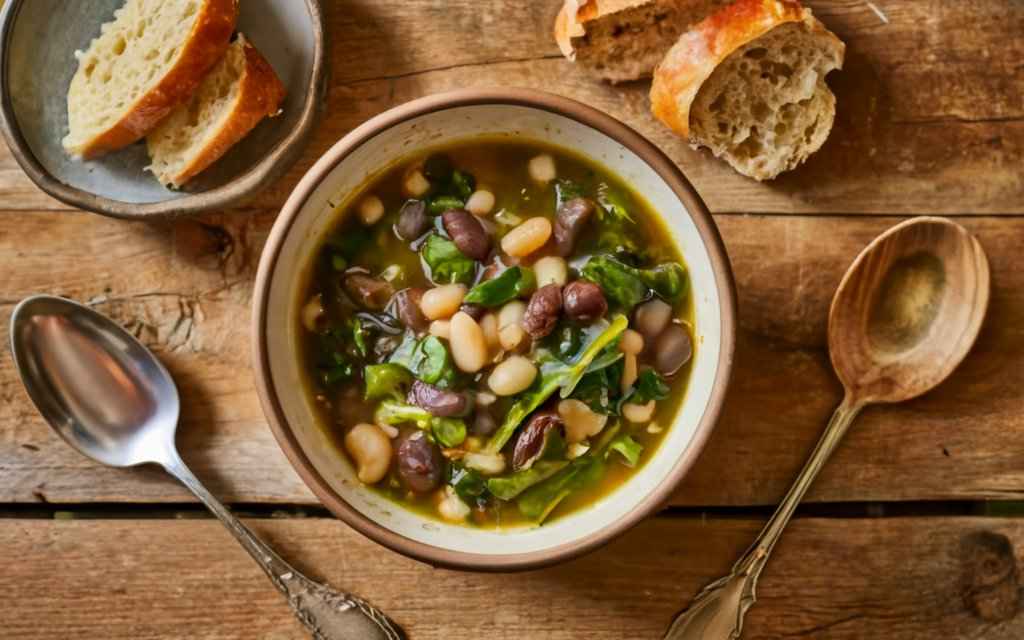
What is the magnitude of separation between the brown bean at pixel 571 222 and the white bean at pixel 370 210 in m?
0.33

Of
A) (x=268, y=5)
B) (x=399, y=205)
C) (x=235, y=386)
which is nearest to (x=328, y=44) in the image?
(x=268, y=5)

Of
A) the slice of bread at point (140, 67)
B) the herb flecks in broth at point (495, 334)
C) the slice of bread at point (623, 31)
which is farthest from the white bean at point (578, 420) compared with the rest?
the slice of bread at point (140, 67)

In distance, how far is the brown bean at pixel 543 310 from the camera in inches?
71.0

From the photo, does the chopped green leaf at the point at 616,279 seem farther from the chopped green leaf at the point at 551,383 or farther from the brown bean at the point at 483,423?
the brown bean at the point at 483,423

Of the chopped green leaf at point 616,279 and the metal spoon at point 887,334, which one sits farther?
the metal spoon at point 887,334

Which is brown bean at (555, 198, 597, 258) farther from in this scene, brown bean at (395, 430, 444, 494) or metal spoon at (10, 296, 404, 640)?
metal spoon at (10, 296, 404, 640)

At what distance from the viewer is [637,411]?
Answer: 188cm

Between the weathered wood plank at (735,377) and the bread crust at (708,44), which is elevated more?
the bread crust at (708,44)

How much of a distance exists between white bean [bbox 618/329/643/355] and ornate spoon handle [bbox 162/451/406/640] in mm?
715

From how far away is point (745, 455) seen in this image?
201 centimetres

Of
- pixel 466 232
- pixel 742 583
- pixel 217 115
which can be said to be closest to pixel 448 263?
pixel 466 232

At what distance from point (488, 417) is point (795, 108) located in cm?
84

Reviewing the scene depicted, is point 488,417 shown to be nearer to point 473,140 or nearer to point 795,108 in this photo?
point 473,140

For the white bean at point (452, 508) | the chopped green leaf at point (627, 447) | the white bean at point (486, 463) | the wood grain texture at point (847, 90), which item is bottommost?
the white bean at point (452, 508)
